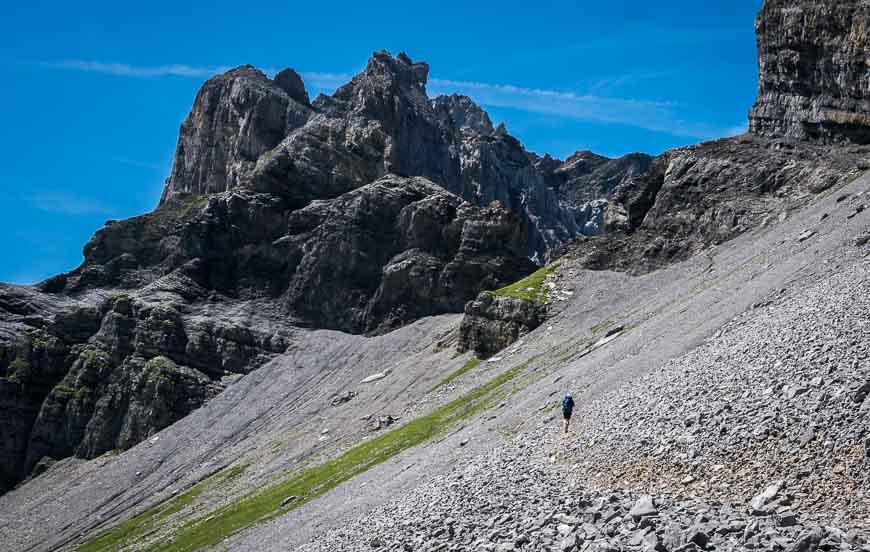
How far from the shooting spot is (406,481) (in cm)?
4884

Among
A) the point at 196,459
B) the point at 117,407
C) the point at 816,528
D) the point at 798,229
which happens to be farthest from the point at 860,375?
the point at 117,407

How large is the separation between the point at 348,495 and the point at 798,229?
63.0m

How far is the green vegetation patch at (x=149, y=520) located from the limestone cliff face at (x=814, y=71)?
10958 centimetres

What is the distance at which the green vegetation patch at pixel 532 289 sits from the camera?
126438mm

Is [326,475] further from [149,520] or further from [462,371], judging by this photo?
[149,520]

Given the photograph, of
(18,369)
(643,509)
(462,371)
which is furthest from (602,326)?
(18,369)

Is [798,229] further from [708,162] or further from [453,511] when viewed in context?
[453,511]

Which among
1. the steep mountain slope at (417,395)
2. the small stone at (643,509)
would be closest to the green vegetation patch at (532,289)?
the steep mountain slope at (417,395)

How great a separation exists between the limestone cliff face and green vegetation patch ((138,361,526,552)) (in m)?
72.3

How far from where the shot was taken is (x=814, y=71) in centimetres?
13450

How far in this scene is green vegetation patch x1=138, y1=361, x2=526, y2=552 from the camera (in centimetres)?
7734

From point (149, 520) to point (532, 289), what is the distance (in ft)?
227

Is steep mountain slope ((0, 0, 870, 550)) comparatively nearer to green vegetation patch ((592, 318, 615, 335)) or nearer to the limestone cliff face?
the limestone cliff face

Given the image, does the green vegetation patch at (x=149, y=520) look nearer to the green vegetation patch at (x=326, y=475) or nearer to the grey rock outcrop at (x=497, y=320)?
the green vegetation patch at (x=326, y=475)
